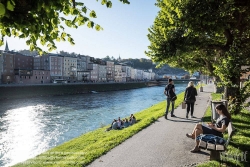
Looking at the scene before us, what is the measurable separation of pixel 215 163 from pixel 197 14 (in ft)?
25.1

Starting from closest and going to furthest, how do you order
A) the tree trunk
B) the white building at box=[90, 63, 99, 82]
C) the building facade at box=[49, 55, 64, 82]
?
the tree trunk, the building facade at box=[49, 55, 64, 82], the white building at box=[90, 63, 99, 82]

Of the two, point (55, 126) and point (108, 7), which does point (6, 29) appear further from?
point (55, 126)

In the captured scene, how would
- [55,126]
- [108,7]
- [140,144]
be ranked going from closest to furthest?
[108,7] → [140,144] → [55,126]

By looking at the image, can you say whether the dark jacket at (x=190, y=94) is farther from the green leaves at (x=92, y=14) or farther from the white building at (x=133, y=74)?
the white building at (x=133, y=74)

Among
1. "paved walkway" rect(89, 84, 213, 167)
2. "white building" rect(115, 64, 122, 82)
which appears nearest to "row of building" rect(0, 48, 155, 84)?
"white building" rect(115, 64, 122, 82)

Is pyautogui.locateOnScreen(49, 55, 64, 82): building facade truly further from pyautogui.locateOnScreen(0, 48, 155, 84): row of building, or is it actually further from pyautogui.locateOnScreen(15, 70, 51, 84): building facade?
pyautogui.locateOnScreen(15, 70, 51, 84): building facade

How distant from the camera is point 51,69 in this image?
103500 millimetres

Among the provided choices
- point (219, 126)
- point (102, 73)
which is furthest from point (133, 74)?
point (219, 126)

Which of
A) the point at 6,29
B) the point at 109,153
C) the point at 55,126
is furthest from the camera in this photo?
the point at 55,126

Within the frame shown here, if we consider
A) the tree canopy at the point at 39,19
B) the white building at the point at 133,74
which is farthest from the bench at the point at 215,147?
the white building at the point at 133,74

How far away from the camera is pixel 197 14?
37.5 ft

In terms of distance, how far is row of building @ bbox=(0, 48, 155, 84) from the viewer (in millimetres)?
85438

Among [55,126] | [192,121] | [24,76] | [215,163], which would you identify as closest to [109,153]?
[215,163]

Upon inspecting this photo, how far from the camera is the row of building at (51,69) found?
280ft
